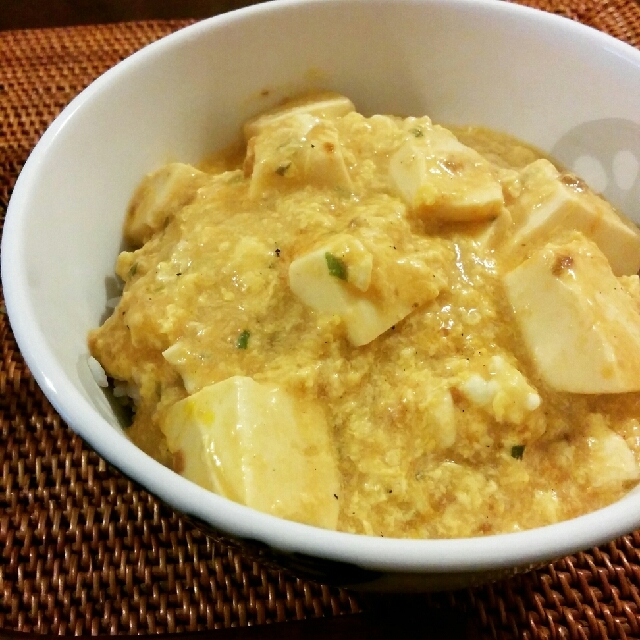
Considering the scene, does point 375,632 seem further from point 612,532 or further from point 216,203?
point 216,203

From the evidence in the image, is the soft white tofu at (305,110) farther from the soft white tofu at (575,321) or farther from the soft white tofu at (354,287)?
the soft white tofu at (575,321)

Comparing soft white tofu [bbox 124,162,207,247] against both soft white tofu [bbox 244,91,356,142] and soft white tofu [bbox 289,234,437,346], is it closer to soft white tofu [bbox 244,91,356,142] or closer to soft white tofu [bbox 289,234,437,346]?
soft white tofu [bbox 244,91,356,142]

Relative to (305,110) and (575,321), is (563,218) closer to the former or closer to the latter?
(575,321)

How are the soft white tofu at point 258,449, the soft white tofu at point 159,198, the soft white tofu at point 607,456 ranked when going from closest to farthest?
the soft white tofu at point 258,449 → the soft white tofu at point 607,456 → the soft white tofu at point 159,198

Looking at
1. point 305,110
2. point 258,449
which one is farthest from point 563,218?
point 258,449

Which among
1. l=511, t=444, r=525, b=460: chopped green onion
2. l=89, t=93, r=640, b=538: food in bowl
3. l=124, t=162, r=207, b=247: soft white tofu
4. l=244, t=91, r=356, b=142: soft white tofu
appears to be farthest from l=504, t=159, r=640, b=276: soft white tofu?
l=124, t=162, r=207, b=247: soft white tofu

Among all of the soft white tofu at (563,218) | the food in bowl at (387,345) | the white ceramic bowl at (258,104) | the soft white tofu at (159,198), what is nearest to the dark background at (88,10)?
the white ceramic bowl at (258,104)
